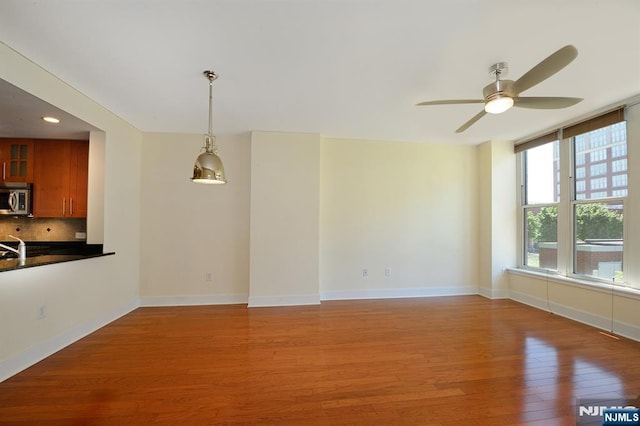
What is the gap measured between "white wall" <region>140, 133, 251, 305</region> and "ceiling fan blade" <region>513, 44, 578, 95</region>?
3476 mm

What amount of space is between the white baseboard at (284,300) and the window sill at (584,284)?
3.34 meters

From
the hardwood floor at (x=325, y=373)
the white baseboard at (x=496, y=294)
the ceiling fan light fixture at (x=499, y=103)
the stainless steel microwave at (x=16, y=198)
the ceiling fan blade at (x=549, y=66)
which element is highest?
the ceiling fan blade at (x=549, y=66)

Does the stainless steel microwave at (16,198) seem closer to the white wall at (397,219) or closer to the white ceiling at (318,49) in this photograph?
the white ceiling at (318,49)

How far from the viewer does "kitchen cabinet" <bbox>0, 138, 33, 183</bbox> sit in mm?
3367

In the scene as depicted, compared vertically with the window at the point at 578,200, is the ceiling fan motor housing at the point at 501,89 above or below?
above

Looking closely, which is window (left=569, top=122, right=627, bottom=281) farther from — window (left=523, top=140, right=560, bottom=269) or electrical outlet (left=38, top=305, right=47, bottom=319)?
electrical outlet (left=38, top=305, right=47, bottom=319)

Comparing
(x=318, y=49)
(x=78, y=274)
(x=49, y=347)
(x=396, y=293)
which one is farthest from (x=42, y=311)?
(x=396, y=293)

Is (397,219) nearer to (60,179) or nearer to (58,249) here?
(60,179)

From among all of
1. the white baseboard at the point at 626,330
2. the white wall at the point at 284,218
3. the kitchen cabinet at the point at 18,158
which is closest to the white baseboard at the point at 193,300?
the white wall at the point at 284,218

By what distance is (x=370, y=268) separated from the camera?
Answer: 437 centimetres

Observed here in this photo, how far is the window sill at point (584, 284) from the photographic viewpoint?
112 inches

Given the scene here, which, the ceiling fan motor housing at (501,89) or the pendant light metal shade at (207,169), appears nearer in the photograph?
the ceiling fan motor housing at (501,89)

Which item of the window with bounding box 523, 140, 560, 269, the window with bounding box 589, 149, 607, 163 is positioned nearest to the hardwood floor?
the window with bounding box 523, 140, 560, 269

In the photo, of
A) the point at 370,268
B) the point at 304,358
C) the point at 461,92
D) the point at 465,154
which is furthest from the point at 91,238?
the point at 465,154
